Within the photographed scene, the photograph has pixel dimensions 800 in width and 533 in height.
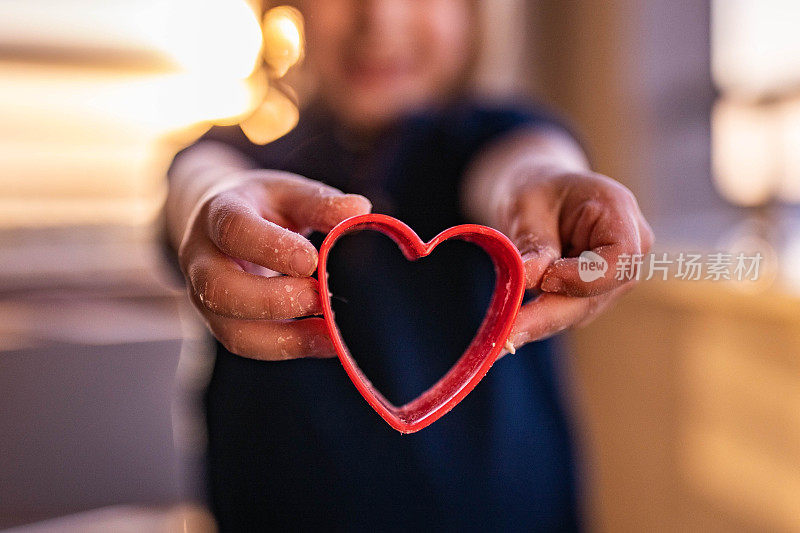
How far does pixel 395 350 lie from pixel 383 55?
23 cm

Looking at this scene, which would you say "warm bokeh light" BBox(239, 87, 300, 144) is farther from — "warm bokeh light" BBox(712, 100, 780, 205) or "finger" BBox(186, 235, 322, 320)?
"warm bokeh light" BBox(712, 100, 780, 205)

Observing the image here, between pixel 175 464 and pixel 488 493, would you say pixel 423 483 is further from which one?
pixel 175 464


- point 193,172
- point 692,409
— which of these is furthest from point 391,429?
point 692,409

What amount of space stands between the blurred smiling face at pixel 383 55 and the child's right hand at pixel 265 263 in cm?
23

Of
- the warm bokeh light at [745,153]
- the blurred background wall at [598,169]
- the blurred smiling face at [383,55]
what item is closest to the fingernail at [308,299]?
the blurred background wall at [598,169]

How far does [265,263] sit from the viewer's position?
0.18 metres

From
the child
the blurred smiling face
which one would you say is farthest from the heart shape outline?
the blurred smiling face

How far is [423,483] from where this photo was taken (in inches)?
18.4

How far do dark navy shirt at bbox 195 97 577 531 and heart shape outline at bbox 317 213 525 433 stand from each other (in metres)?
0.20

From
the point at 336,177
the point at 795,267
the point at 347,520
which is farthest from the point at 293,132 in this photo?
the point at 795,267

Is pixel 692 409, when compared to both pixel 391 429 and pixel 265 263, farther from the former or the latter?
pixel 265 263

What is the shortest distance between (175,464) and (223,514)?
0.21 m

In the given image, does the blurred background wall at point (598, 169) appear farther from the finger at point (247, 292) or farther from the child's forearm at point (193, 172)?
the finger at point (247, 292)

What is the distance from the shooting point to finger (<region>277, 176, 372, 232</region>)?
0.19 metres
